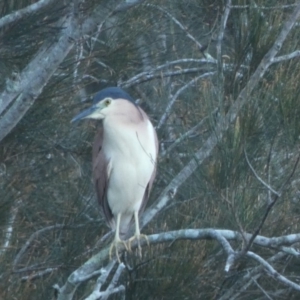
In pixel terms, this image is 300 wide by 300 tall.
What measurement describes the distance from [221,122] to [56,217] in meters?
1.33

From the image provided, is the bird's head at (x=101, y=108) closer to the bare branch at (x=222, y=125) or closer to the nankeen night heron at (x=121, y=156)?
the nankeen night heron at (x=121, y=156)

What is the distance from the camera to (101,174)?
302 centimetres

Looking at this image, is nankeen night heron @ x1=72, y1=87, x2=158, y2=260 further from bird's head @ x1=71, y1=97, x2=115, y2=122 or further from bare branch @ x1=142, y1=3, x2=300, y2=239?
bare branch @ x1=142, y1=3, x2=300, y2=239

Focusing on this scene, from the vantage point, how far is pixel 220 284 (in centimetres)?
258

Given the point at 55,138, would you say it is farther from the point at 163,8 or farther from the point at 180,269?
the point at 180,269

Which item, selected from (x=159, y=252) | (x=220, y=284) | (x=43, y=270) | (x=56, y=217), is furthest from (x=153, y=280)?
(x=56, y=217)

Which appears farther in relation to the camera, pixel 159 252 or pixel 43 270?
pixel 43 270

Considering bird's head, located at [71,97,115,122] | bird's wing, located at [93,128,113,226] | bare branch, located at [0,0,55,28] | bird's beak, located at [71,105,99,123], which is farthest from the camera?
bird's wing, located at [93,128,113,226]

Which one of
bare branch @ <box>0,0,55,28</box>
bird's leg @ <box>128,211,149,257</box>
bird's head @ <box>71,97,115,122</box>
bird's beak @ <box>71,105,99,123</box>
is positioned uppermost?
bare branch @ <box>0,0,55,28</box>

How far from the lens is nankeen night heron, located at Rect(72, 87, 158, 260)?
2916mm

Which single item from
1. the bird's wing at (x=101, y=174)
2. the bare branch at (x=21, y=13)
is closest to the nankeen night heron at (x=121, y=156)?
the bird's wing at (x=101, y=174)

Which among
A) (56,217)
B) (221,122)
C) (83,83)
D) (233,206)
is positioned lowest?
(56,217)

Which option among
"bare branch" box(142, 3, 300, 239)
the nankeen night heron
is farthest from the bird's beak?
"bare branch" box(142, 3, 300, 239)

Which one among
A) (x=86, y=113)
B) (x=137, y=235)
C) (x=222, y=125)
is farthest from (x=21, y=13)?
(x=137, y=235)
